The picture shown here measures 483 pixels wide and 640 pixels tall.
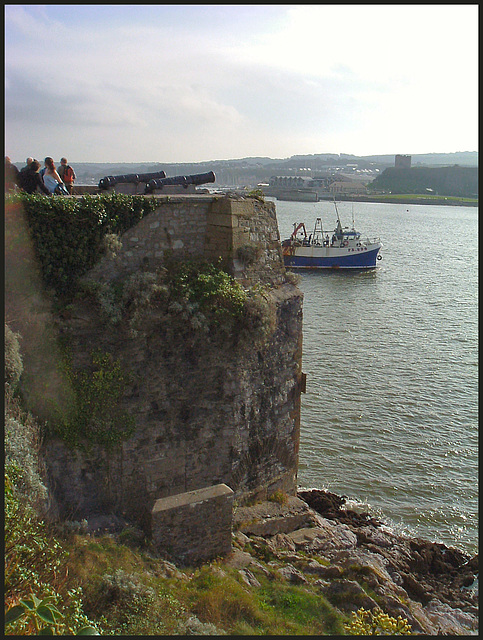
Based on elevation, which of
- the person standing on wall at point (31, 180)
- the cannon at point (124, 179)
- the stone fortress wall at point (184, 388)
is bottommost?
the stone fortress wall at point (184, 388)

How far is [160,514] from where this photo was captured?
7.18 meters

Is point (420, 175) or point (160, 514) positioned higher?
point (420, 175)

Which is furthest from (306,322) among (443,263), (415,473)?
(443,263)

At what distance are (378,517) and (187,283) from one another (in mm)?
7311

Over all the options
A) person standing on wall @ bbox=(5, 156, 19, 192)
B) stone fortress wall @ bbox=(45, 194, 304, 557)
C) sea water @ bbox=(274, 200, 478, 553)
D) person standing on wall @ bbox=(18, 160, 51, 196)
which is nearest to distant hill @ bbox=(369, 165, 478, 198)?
sea water @ bbox=(274, 200, 478, 553)

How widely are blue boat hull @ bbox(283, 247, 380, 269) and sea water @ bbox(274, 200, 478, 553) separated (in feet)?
25.5

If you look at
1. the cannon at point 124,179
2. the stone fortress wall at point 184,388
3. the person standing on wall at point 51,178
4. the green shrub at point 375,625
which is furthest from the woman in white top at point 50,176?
the green shrub at point 375,625

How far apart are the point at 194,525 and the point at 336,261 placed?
129ft

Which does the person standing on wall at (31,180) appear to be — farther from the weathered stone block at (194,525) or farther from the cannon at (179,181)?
the weathered stone block at (194,525)

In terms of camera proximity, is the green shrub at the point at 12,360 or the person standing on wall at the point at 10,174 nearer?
the green shrub at the point at 12,360

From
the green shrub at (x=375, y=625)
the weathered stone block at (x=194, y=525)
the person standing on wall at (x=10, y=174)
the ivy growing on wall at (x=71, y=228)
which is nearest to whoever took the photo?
the green shrub at (x=375, y=625)

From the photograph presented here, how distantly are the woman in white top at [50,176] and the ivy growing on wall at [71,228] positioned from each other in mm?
1296

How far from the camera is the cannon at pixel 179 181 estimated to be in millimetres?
8922

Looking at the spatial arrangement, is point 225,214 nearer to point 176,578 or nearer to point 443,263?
point 176,578
